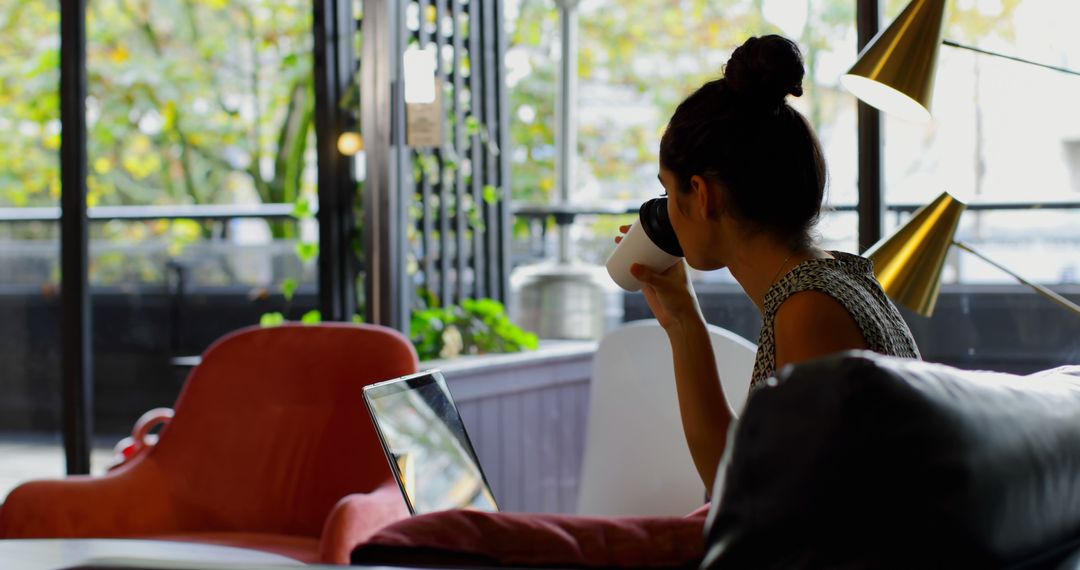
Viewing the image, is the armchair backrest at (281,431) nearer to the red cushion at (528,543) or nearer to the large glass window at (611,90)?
the large glass window at (611,90)

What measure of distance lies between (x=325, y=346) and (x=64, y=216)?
5.30ft

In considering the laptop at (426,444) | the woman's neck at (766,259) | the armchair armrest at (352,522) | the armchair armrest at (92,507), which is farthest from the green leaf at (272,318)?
the woman's neck at (766,259)

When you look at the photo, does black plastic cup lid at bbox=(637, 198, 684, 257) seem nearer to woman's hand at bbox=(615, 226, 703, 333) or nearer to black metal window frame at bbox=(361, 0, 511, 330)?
woman's hand at bbox=(615, 226, 703, 333)

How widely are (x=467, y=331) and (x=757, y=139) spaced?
2034 millimetres

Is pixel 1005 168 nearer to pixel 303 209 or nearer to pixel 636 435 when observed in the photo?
pixel 636 435

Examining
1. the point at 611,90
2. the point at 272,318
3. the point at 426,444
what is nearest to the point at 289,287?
the point at 272,318

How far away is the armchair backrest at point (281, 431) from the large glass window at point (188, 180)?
1279mm

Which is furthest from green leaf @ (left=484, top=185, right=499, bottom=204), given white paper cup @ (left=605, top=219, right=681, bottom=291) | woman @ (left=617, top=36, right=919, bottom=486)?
woman @ (left=617, top=36, right=919, bottom=486)

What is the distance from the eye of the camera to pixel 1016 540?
2.73 feet

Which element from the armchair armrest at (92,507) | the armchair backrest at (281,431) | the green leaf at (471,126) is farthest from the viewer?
the green leaf at (471,126)

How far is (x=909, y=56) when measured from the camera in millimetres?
1912

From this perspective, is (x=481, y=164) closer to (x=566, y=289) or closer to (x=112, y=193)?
(x=566, y=289)

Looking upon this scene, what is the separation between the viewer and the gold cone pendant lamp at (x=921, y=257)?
205cm

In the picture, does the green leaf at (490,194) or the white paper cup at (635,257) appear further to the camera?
the green leaf at (490,194)
